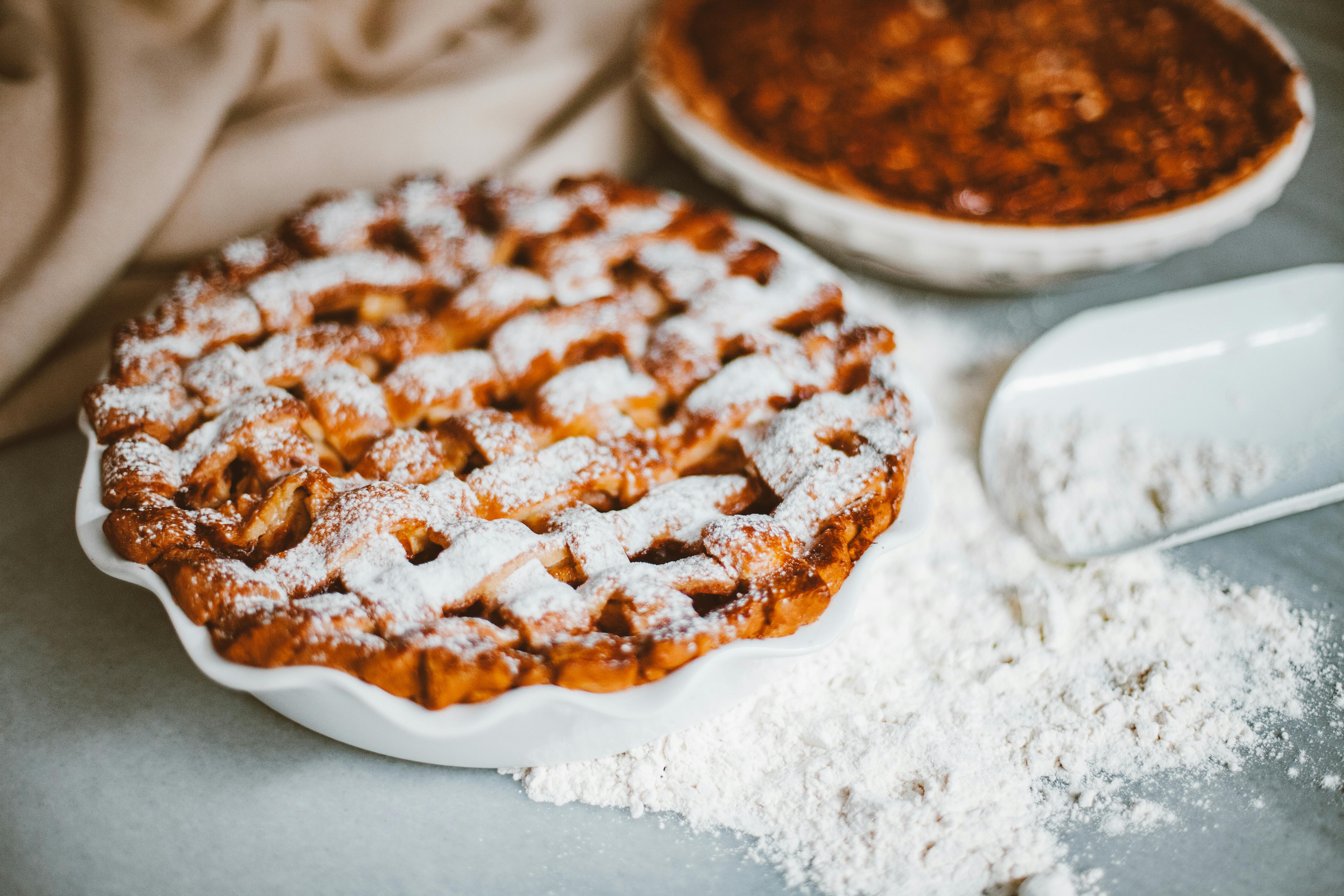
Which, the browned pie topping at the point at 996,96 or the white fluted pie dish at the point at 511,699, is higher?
the browned pie topping at the point at 996,96

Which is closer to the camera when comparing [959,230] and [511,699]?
[511,699]

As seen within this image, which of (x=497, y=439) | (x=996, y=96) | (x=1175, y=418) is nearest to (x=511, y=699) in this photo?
(x=497, y=439)

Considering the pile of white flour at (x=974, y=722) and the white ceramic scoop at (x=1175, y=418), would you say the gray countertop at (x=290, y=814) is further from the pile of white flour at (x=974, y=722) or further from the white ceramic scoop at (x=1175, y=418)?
the white ceramic scoop at (x=1175, y=418)

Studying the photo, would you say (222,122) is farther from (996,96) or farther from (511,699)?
(996,96)

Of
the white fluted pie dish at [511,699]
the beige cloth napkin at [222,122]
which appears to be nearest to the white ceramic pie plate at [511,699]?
the white fluted pie dish at [511,699]

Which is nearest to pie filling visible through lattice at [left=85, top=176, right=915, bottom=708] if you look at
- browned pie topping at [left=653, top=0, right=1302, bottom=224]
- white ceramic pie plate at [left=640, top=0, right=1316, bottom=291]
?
white ceramic pie plate at [left=640, top=0, right=1316, bottom=291]

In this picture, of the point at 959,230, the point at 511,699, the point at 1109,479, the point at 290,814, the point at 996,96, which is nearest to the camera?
the point at 511,699
